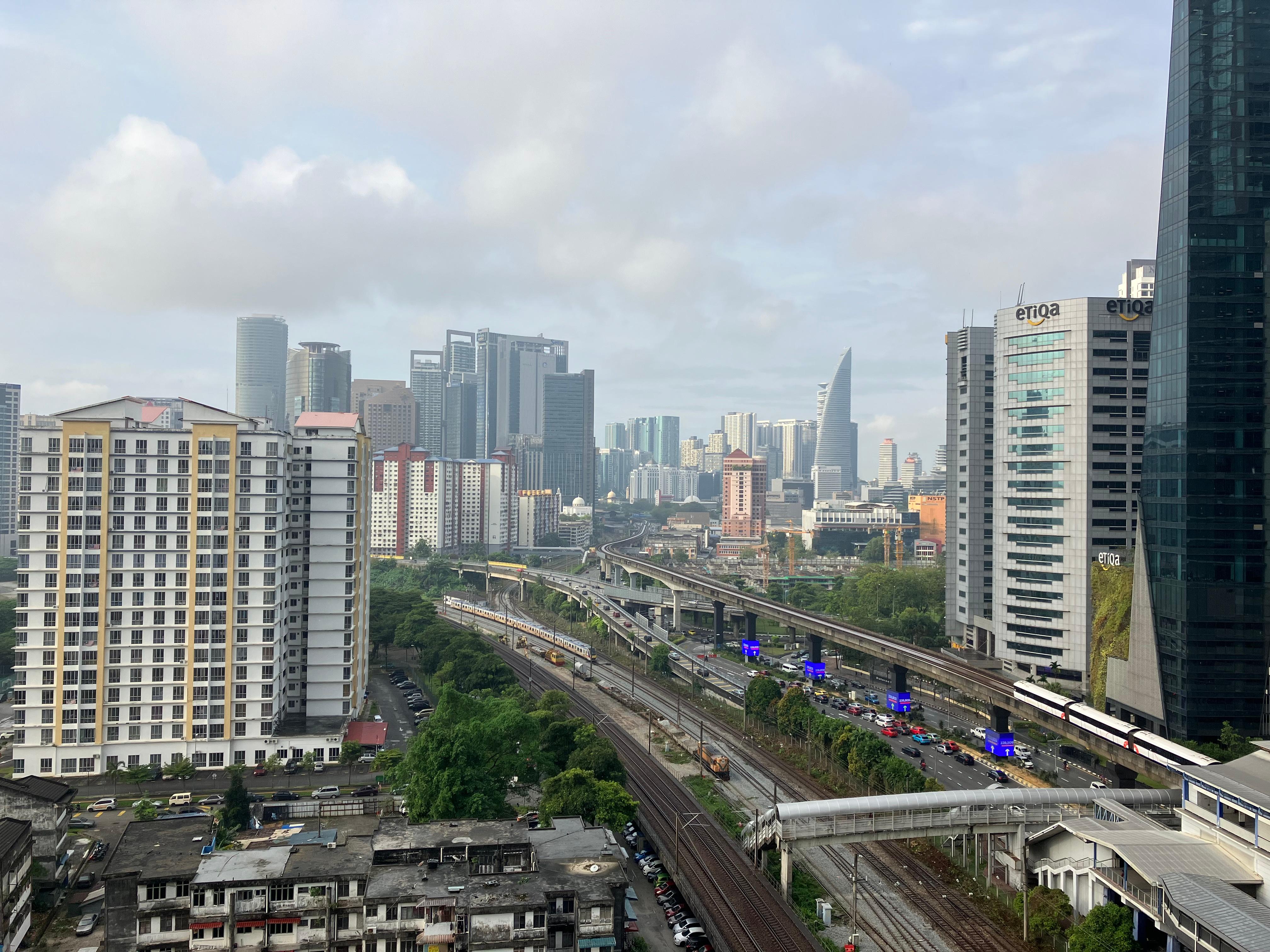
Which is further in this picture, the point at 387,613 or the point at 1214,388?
the point at 387,613

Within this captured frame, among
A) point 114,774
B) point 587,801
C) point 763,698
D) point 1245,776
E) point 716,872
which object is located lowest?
point 716,872

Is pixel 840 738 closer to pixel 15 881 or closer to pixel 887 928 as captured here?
pixel 887 928

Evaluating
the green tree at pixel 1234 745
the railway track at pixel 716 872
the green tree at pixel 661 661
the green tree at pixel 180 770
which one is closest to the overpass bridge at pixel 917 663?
the green tree at pixel 1234 745

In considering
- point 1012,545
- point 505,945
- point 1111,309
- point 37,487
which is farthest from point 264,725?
point 1111,309

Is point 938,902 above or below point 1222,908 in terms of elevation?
Answer: below

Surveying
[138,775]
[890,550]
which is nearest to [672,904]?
[138,775]

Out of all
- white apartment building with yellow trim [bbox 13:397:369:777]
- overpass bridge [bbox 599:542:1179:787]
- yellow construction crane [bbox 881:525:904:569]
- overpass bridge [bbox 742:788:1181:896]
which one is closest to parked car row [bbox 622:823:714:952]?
overpass bridge [bbox 742:788:1181:896]

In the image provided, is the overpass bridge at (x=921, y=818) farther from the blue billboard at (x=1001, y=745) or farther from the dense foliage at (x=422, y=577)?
the dense foliage at (x=422, y=577)
